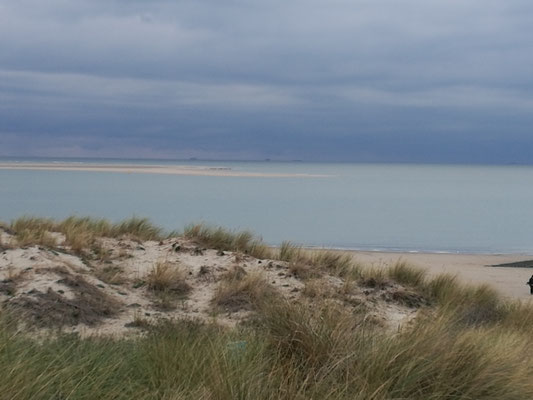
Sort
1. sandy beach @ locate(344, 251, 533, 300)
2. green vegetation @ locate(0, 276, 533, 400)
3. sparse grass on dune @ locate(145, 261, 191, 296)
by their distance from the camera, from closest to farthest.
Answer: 1. green vegetation @ locate(0, 276, 533, 400)
2. sparse grass on dune @ locate(145, 261, 191, 296)
3. sandy beach @ locate(344, 251, 533, 300)

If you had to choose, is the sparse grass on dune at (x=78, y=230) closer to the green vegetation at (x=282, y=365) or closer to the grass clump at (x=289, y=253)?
the grass clump at (x=289, y=253)

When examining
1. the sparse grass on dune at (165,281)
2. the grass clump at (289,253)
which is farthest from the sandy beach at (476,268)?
the sparse grass on dune at (165,281)

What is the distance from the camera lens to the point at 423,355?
4.69m

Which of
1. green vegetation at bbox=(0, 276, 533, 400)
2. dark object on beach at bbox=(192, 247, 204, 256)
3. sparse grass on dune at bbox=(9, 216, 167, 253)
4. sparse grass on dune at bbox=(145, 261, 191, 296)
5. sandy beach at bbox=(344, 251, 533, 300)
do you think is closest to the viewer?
green vegetation at bbox=(0, 276, 533, 400)

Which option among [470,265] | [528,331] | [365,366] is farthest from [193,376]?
[470,265]

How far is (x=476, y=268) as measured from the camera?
1802cm

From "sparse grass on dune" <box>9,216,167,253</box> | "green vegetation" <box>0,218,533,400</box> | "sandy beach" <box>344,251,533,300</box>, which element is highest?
"green vegetation" <box>0,218,533,400</box>

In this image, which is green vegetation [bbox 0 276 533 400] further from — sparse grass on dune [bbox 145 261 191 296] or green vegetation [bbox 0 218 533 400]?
sparse grass on dune [bbox 145 261 191 296]

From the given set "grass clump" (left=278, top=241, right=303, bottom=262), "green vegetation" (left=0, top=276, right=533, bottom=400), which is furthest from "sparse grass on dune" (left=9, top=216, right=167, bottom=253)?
"green vegetation" (left=0, top=276, right=533, bottom=400)

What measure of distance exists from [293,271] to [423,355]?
5.59 metres

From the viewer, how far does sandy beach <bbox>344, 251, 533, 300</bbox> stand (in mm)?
14031

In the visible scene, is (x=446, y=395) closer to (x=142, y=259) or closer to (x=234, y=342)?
(x=234, y=342)

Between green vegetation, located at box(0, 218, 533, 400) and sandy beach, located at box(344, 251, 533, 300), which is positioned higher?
green vegetation, located at box(0, 218, 533, 400)

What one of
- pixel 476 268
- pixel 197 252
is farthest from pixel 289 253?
pixel 476 268
